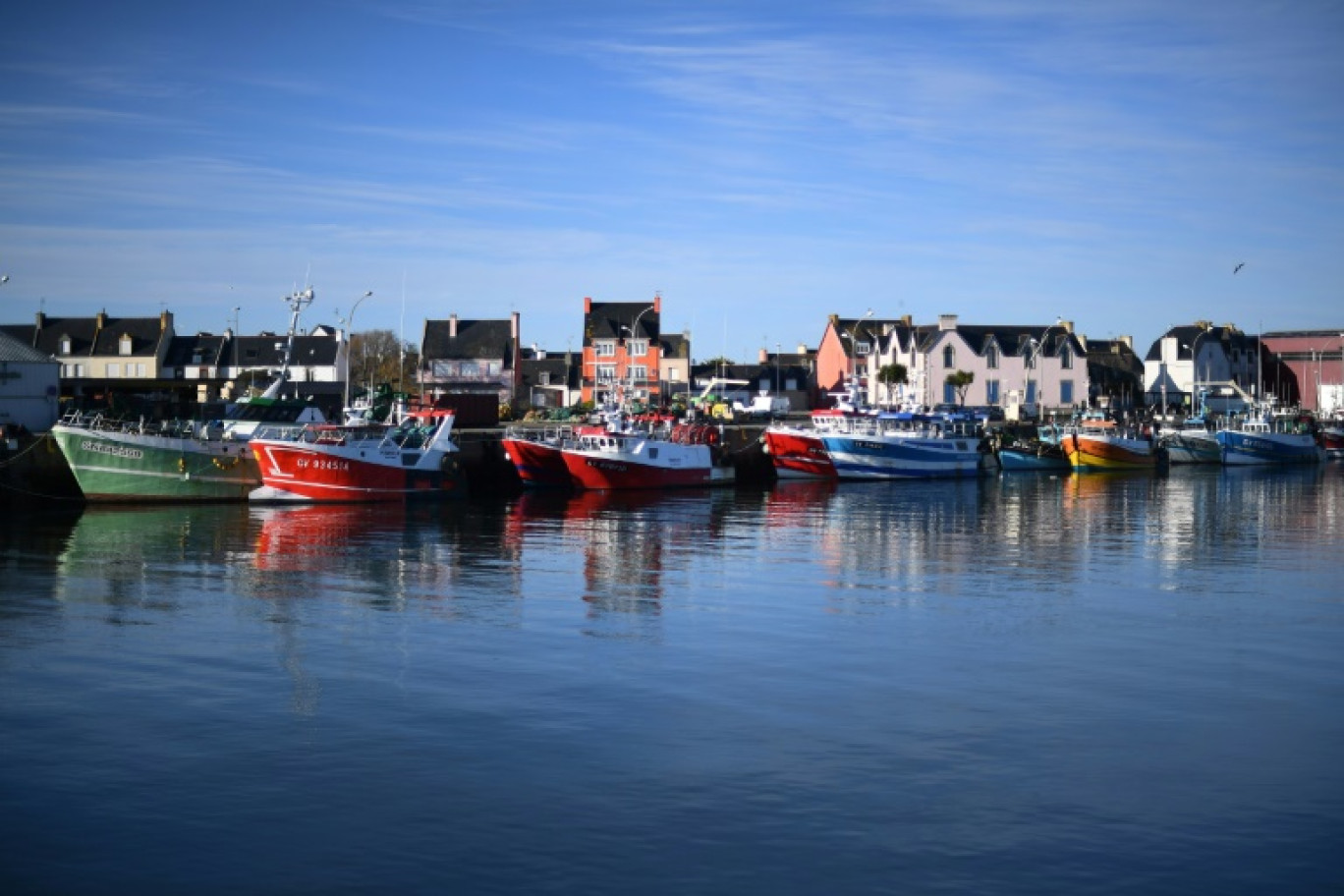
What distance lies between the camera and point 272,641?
27453mm

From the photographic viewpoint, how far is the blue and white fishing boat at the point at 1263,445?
105 meters

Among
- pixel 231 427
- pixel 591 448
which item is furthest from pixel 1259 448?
pixel 231 427

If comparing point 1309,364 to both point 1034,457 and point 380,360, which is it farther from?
point 380,360

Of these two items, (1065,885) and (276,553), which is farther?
(276,553)

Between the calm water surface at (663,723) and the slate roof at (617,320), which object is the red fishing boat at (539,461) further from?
the slate roof at (617,320)

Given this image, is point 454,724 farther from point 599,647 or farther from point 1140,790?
point 1140,790

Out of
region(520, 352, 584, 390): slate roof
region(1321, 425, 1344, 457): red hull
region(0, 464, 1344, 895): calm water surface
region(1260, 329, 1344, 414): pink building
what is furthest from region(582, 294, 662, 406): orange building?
region(0, 464, 1344, 895): calm water surface

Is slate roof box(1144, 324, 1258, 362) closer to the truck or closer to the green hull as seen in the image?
the truck

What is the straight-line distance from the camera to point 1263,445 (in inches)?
4181

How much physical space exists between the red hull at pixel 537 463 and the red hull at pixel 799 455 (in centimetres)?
1565

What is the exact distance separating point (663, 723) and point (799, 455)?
202ft

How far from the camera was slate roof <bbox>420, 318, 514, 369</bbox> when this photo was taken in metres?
123

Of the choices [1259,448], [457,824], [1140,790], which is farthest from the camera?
[1259,448]

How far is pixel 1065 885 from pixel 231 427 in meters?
52.2
